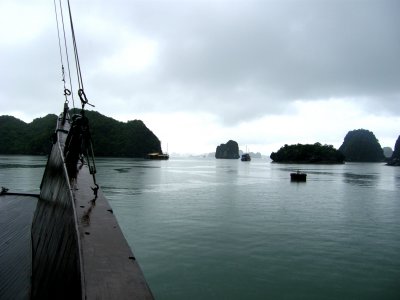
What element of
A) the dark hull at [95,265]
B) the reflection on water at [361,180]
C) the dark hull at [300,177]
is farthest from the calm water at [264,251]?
the reflection on water at [361,180]

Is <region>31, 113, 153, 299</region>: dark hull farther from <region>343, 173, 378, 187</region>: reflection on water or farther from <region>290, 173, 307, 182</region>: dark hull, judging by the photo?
<region>343, 173, 378, 187</region>: reflection on water

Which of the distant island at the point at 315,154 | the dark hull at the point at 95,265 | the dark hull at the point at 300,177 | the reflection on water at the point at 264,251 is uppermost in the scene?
the distant island at the point at 315,154

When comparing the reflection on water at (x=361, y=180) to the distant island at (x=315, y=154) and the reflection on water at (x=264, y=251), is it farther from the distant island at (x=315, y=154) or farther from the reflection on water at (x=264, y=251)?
the distant island at (x=315, y=154)

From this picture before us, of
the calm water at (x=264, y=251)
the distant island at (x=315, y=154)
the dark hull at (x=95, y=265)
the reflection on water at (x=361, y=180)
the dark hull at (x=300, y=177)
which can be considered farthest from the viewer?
the distant island at (x=315, y=154)

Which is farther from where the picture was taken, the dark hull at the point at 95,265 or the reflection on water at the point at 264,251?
the reflection on water at the point at 264,251

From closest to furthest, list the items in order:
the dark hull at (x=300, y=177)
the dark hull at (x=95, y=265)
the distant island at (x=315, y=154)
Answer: the dark hull at (x=95, y=265), the dark hull at (x=300, y=177), the distant island at (x=315, y=154)

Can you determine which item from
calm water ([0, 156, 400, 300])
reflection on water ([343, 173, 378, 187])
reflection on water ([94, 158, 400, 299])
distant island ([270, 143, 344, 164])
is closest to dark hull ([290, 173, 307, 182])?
reflection on water ([343, 173, 378, 187])

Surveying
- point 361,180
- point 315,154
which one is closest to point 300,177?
point 361,180

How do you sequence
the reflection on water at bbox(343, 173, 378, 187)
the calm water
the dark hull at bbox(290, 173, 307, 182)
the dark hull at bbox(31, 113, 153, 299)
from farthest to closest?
1. the dark hull at bbox(290, 173, 307, 182)
2. the reflection on water at bbox(343, 173, 378, 187)
3. the calm water
4. the dark hull at bbox(31, 113, 153, 299)

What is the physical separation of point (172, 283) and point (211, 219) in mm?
10451

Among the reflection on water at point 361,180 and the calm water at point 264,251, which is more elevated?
the reflection on water at point 361,180

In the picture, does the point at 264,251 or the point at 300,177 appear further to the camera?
the point at 300,177

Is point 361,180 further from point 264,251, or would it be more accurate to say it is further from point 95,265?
point 95,265

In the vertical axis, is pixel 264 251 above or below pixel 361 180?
below
